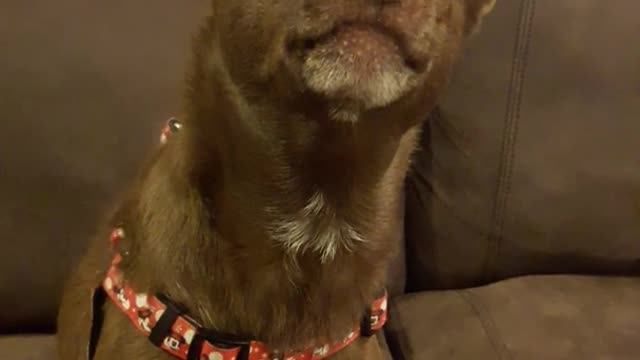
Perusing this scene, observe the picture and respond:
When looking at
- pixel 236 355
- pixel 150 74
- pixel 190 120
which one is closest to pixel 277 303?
pixel 236 355

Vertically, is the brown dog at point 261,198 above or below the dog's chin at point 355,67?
below

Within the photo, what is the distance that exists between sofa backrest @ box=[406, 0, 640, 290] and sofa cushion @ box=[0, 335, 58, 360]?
79cm

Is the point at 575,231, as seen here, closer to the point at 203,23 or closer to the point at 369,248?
the point at 369,248

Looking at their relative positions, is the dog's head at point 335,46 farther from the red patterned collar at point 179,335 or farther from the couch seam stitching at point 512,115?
the couch seam stitching at point 512,115

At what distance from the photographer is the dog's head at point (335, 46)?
1097mm

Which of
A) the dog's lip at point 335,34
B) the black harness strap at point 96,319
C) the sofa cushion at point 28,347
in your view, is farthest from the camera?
the sofa cushion at point 28,347

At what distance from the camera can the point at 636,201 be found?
2.09m

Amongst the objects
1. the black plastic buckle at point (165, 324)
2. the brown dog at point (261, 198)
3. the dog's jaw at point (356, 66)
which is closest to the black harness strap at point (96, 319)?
the brown dog at point (261, 198)

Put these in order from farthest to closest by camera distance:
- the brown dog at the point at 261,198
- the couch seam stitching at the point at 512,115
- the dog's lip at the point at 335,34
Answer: the couch seam stitching at the point at 512,115, the brown dog at the point at 261,198, the dog's lip at the point at 335,34

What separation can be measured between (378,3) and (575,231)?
117cm

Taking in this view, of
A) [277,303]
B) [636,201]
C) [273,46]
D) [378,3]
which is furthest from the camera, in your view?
[636,201]

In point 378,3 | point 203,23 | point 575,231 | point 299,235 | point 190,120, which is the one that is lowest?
point 575,231

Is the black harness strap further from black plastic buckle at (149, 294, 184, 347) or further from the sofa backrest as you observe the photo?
the sofa backrest

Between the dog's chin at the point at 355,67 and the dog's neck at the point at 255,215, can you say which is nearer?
the dog's chin at the point at 355,67
